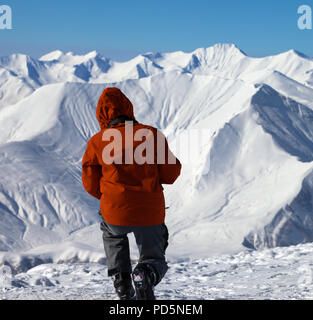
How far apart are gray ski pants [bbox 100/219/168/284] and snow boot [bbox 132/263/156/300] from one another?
0.32 ft

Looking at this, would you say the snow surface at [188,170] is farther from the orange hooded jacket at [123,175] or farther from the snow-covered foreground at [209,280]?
the orange hooded jacket at [123,175]

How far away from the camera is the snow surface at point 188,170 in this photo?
145 feet

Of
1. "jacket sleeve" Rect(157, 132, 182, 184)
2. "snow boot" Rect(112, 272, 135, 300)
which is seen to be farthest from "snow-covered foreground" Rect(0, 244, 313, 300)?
"jacket sleeve" Rect(157, 132, 182, 184)

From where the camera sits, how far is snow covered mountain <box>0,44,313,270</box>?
44344 millimetres

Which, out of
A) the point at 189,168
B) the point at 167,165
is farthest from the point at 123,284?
the point at 189,168

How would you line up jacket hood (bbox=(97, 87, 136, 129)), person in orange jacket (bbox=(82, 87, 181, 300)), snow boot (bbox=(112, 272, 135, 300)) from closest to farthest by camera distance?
person in orange jacket (bbox=(82, 87, 181, 300)) → jacket hood (bbox=(97, 87, 136, 129)) → snow boot (bbox=(112, 272, 135, 300))

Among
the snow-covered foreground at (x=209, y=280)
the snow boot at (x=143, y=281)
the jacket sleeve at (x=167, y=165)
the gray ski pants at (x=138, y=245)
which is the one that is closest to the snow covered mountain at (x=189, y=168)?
the snow-covered foreground at (x=209, y=280)

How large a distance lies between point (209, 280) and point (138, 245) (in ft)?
11.7

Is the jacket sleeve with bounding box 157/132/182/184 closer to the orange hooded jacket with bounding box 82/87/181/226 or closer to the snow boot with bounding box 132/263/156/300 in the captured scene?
the orange hooded jacket with bounding box 82/87/181/226

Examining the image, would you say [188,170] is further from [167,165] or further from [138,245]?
[167,165]

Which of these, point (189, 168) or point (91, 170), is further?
point (189, 168)

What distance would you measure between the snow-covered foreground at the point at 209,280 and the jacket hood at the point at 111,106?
2674mm

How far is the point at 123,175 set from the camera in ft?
15.3
